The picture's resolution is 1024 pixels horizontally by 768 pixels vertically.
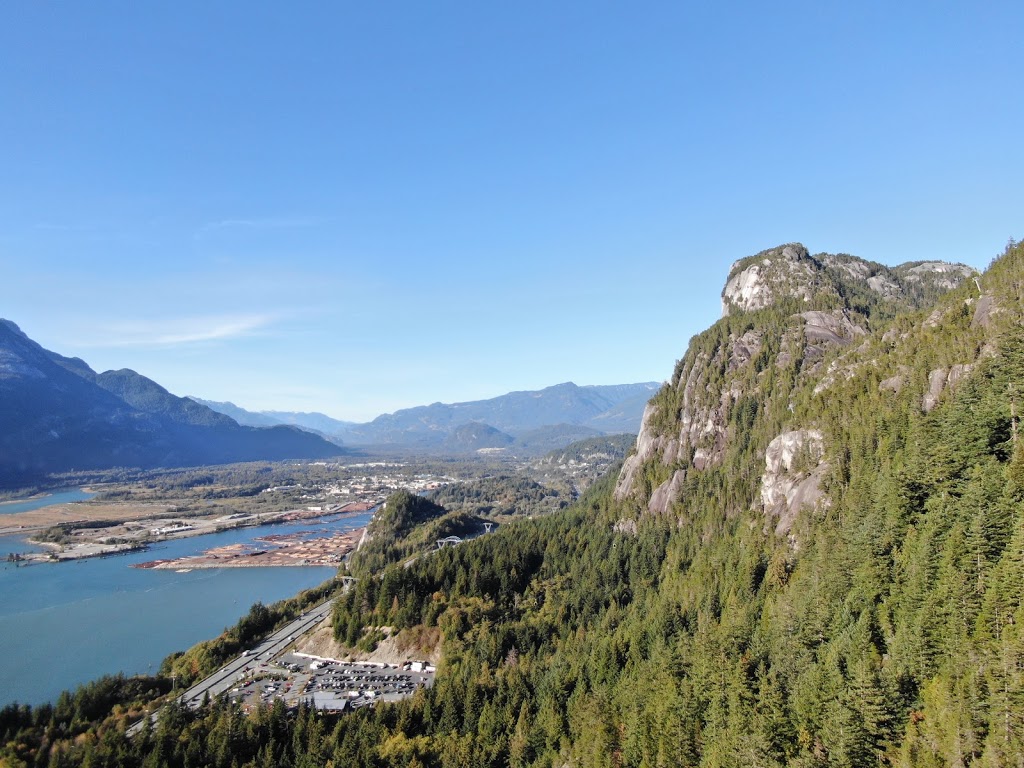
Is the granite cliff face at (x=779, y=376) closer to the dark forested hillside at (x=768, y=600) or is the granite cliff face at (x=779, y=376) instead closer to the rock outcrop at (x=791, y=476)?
the rock outcrop at (x=791, y=476)

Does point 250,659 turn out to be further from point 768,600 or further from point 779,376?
point 779,376

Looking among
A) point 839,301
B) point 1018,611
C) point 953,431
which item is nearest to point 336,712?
point 1018,611

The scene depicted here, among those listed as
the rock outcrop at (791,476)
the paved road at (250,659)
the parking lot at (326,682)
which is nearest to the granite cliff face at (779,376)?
the rock outcrop at (791,476)

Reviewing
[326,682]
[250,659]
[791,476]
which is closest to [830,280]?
[791,476]

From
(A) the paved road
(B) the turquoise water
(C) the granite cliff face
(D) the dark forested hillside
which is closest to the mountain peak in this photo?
(C) the granite cliff face

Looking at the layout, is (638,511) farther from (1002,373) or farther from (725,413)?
(1002,373)

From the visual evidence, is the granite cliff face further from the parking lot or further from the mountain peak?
the parking lot
